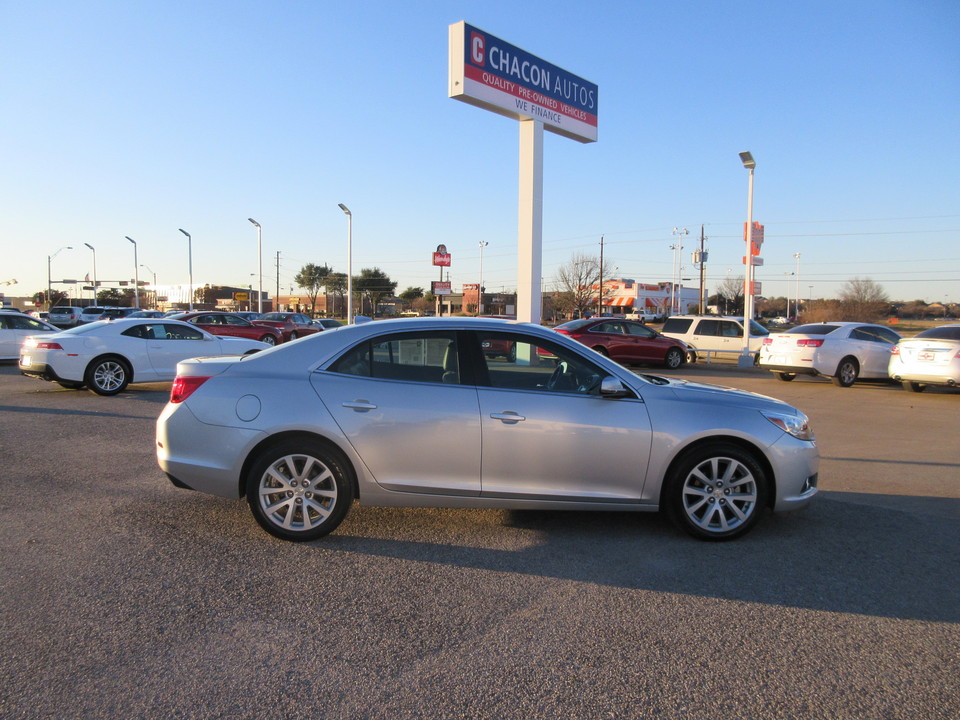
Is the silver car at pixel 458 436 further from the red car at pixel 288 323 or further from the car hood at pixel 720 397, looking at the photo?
the red car at pixel 288 323

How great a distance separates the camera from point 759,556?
16.0 feet

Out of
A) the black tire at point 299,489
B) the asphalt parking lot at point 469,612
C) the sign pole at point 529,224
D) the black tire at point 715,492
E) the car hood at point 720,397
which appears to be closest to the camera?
the asphalt parking lot at point 469,612

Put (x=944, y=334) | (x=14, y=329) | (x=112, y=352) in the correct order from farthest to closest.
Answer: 1. (x=14, y=329)
2. (x=944, y=334)
3. (x=112, y=352)

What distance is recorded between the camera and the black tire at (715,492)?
5.10 metres

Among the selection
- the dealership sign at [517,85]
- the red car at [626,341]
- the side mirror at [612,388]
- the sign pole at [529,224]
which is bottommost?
the red car at [626,341]

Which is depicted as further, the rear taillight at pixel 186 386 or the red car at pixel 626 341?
the red car at pixel 626 341

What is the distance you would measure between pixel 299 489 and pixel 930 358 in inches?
569

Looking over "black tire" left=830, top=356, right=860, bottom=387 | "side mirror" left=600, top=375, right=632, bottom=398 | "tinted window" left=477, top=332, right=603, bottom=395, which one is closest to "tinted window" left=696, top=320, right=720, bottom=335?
"black tire" left=830, top=356, right=860, bottom=387

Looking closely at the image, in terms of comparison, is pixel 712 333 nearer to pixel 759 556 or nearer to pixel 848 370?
pixel 848 370

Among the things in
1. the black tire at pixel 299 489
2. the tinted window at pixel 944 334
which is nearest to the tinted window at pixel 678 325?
the tinted window at pixel 944 334

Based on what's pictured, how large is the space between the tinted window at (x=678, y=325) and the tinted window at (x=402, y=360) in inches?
857

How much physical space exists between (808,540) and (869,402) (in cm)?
1056

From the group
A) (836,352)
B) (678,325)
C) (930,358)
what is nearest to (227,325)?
(678,325)

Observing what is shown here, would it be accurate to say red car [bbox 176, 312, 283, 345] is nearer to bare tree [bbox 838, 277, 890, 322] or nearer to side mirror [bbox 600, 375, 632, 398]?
side mirror [bbox 600, 375, 632, 398]
